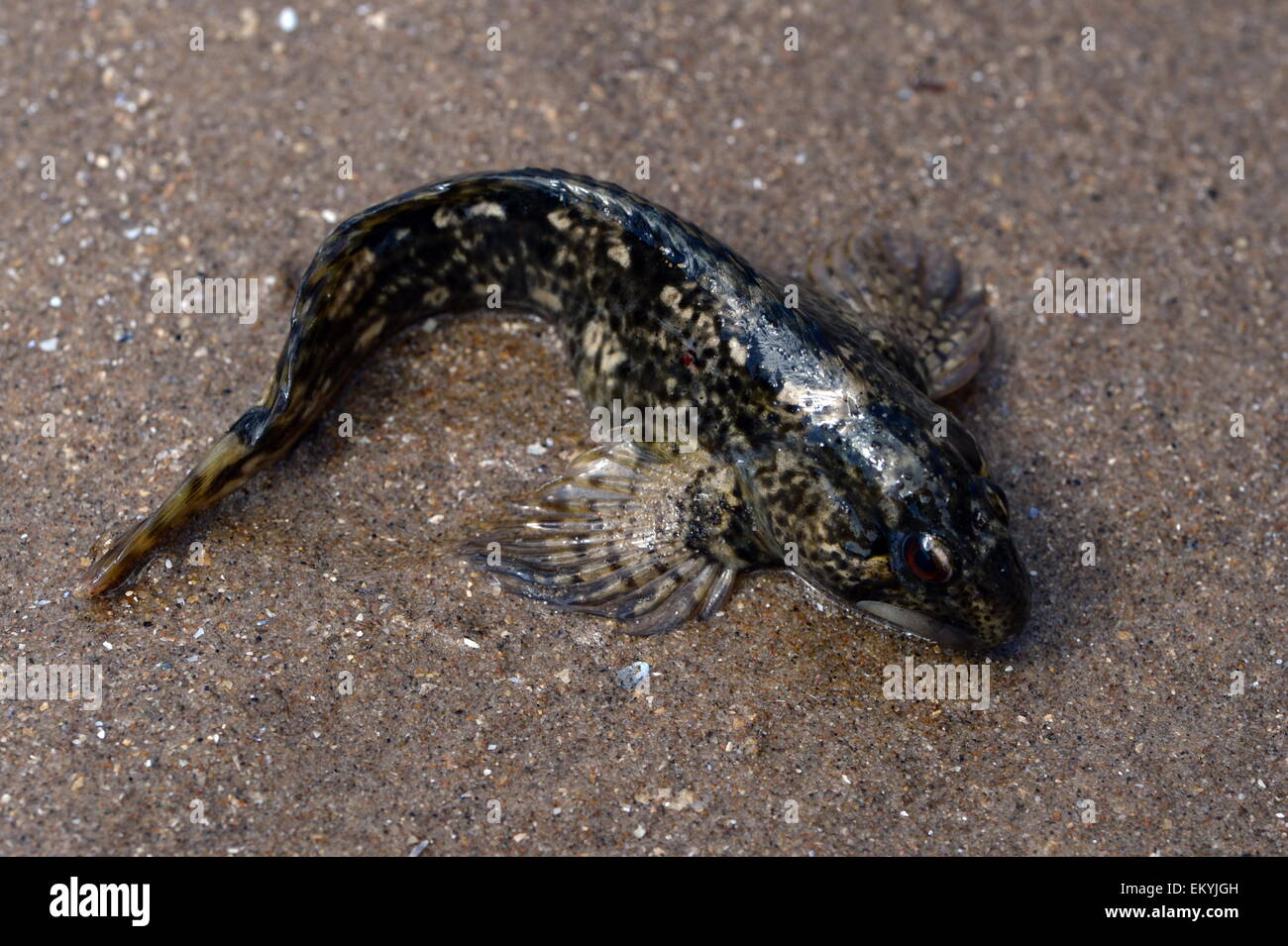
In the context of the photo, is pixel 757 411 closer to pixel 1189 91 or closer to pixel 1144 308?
pixel 1144 308

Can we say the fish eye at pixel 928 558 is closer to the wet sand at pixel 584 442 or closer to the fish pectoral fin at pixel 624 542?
the wet sand at pixel 584 442

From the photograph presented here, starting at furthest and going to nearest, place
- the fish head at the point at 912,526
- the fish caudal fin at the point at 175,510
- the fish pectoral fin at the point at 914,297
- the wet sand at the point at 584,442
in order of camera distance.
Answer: the fish pectoral fin at the point at 914,297 → the fish caudal fin at the point at 175,510 → the fish head at the point at 912,526 → the wet sand at the point at 584,442

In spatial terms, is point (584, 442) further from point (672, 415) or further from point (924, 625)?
point (924, 625)

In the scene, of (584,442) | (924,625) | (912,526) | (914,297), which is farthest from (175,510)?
(914,297)

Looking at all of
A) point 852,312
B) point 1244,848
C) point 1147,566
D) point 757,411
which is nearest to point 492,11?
point 852,312

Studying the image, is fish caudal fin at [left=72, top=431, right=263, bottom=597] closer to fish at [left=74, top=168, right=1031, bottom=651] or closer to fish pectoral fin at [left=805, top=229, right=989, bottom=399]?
fish at [left=74, top=168, right=1031, bottom=651]

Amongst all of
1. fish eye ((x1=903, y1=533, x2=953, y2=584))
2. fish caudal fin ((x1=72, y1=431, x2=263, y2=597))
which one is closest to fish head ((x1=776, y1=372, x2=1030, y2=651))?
fish eye ((x1=903, y1=533, x2=953, y2=584))

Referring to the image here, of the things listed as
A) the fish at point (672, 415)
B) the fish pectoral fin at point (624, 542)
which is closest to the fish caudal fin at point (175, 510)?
the fish at point (672, 415)

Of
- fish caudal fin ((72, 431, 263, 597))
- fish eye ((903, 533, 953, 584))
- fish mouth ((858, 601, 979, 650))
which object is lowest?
fish mouth ((858, 601, 979, 650))
